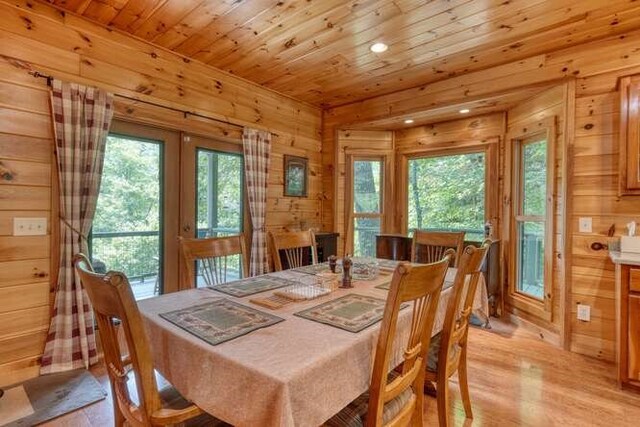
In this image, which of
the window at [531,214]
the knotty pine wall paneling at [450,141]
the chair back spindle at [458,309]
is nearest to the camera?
the chair back spindle at [458,309]

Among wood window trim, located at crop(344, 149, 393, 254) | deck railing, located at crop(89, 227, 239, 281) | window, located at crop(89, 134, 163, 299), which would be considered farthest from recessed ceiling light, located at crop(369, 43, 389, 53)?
deck railing, located at crop(89, 227, 239, 281)

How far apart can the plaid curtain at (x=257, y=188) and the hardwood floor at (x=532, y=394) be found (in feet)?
5.38

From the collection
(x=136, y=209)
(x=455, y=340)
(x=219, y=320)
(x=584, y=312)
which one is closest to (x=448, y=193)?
(x=584, y=312)

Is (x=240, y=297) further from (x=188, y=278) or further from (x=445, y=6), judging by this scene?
(x=445, y=6)

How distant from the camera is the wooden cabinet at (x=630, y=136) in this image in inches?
97.0

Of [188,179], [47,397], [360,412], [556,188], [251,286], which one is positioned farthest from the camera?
[188,179]

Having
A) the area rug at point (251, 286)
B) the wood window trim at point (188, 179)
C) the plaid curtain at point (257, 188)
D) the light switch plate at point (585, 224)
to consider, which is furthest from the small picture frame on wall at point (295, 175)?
the light switch plate at point (585, 224)

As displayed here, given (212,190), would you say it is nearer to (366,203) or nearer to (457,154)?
(366,203)

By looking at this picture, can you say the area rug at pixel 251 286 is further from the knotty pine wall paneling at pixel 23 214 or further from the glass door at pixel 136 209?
the knotty pine wall paneling at pixel 23 214

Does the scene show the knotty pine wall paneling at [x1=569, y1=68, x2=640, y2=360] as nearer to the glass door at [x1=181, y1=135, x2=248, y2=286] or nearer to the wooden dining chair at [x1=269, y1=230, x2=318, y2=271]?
the wooden dining chair at [x1=269, y1=230, x2=318, y2=271]

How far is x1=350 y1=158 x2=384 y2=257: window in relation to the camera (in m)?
4.48

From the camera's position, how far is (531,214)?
11.3 feet

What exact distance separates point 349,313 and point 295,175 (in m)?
2.96

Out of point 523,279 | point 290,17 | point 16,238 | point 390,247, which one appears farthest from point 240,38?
point 523,279
